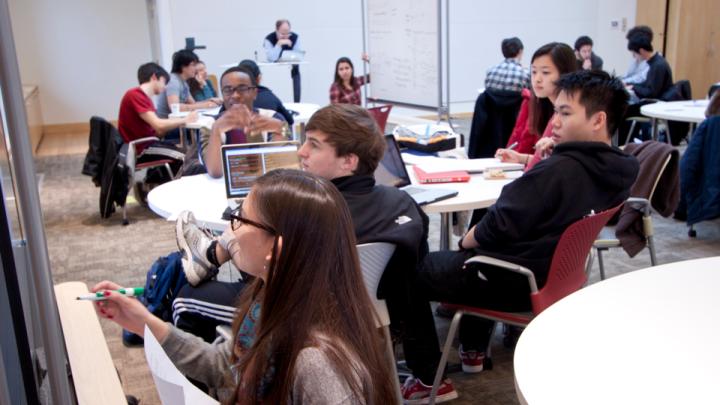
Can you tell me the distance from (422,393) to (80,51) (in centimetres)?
914

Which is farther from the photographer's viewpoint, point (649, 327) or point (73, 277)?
point (73, 277)

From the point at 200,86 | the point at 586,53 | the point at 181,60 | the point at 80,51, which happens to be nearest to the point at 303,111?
the point at 181,60

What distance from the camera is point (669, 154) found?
304 centimetres

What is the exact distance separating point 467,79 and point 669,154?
7777 mm

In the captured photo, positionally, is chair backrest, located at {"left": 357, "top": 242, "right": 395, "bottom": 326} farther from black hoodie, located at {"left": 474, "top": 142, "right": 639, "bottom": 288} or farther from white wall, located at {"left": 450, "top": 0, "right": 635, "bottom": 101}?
white wall, located at {"left": 450, "top": 0, "right": 635, "bottom": 101}

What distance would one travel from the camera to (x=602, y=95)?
2400 millimetres

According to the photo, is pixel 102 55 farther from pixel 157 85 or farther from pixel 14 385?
pixel 14 385

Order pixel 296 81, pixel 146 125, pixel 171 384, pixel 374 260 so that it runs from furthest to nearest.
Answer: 1. pixel 296 81
2. pixel 146 125
3. pixel 374 260
4. pixel 171 384

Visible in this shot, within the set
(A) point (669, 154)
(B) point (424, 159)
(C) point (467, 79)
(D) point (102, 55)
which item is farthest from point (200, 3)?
(A) point (669, 154)

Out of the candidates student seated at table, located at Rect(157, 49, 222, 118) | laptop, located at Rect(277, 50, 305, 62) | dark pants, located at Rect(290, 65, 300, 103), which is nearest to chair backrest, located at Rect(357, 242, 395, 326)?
student seated at table, located at Rect(157, 49, 222, 118)

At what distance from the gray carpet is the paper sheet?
1.65 metres

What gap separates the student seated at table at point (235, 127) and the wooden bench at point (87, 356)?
1314mm

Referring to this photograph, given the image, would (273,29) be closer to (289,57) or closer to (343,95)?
(289,57)

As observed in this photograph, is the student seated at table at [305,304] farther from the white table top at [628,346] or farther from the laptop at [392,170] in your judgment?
the laptop at [392,170]
